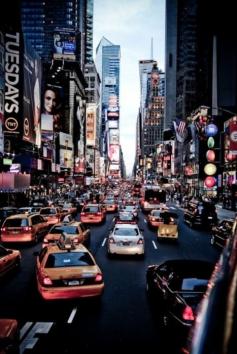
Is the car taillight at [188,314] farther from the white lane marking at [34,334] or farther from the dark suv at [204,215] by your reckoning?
the dark suv at [204,215]

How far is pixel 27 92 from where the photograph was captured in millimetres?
67625

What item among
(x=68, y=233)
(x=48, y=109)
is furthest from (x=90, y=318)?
(x=48, y=109)

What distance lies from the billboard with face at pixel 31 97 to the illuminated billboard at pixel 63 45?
11812 cm

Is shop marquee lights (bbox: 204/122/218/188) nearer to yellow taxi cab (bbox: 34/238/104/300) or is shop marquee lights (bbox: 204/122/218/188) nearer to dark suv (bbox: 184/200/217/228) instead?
dark suv (bbox: 184/200/217/228)

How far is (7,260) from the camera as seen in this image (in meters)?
15.0

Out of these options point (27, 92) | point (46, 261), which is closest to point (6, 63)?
point (27, 92)

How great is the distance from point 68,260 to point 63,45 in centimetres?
18937

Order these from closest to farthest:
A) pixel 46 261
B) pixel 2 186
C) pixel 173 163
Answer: pixel 46 261 → pixel 2 186 → pixel 173 163

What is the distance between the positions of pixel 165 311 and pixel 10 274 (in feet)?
26.1

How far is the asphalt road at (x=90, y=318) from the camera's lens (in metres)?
8.63

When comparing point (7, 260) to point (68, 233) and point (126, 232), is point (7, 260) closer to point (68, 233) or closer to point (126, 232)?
point (68, 233)

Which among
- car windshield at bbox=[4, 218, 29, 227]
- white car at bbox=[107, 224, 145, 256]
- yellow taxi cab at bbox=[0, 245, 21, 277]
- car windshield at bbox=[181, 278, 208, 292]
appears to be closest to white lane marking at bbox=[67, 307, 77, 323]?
car windshield at bbox=[181, 278, 208, 292]

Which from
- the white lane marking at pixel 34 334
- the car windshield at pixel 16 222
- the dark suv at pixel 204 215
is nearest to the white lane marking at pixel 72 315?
the white lane marking at pixel 34 334

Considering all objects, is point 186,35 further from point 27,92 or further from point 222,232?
point 222,232
